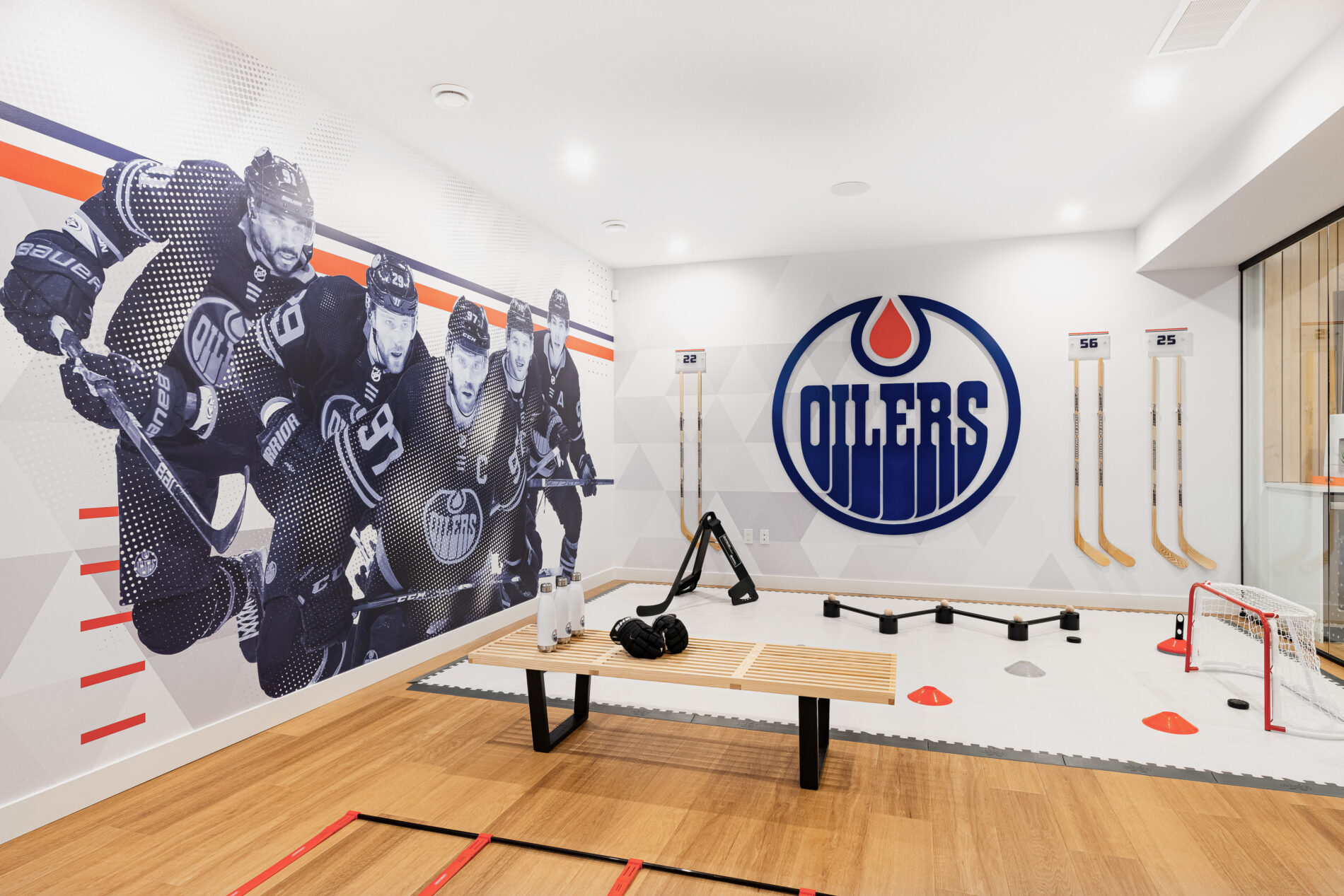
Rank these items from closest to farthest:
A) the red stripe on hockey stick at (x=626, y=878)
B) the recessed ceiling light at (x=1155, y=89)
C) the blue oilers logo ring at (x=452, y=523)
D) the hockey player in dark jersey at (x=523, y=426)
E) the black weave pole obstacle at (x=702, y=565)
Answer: the red stripe on hockey stick at (x=626, y=878), the recessed ceiling light at (x=1155, y=89), the blue oilers logo ring at (x=452, y=523), the hockey player in dark jersey at (x=523, y=426), the black weave pole obstacle at (x=702, y=565)

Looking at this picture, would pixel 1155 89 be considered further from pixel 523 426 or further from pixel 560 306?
pixel 523 426

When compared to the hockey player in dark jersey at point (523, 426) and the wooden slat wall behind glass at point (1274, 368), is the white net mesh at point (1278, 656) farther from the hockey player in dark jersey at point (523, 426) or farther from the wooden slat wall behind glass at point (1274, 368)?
the hockey player in dark jersey at point (523, 426)

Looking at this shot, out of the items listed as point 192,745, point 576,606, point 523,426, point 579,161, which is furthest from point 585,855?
point 579,161

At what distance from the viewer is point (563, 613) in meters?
2.87

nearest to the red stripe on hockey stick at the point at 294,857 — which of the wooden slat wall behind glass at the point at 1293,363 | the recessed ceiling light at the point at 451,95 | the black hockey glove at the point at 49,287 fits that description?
the black hockey glove at the point at 49,287

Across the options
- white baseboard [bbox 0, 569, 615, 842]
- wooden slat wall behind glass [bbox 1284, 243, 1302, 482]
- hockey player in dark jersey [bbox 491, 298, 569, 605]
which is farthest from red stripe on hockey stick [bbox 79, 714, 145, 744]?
wooden slat wall behind glass [bbox 1284, 243, 1302, 482]

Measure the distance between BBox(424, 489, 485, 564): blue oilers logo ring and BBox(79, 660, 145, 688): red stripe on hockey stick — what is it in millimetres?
1653

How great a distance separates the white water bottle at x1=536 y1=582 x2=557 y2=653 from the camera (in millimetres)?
2771

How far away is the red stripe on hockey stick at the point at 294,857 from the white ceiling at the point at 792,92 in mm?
3017

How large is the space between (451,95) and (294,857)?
10.6 feet

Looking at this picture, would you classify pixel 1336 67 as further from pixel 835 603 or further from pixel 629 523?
pixel 629 523

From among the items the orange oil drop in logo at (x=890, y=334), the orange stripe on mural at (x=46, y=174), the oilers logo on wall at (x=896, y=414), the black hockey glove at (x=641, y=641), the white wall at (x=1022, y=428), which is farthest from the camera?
the orange oil drop in logo at (x=890, y=334)

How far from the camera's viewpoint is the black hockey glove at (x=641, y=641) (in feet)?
8.74

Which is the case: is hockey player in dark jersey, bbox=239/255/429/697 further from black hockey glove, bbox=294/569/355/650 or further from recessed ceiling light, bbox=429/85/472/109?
recessed ceiling light, bbox=429/85/472/109
